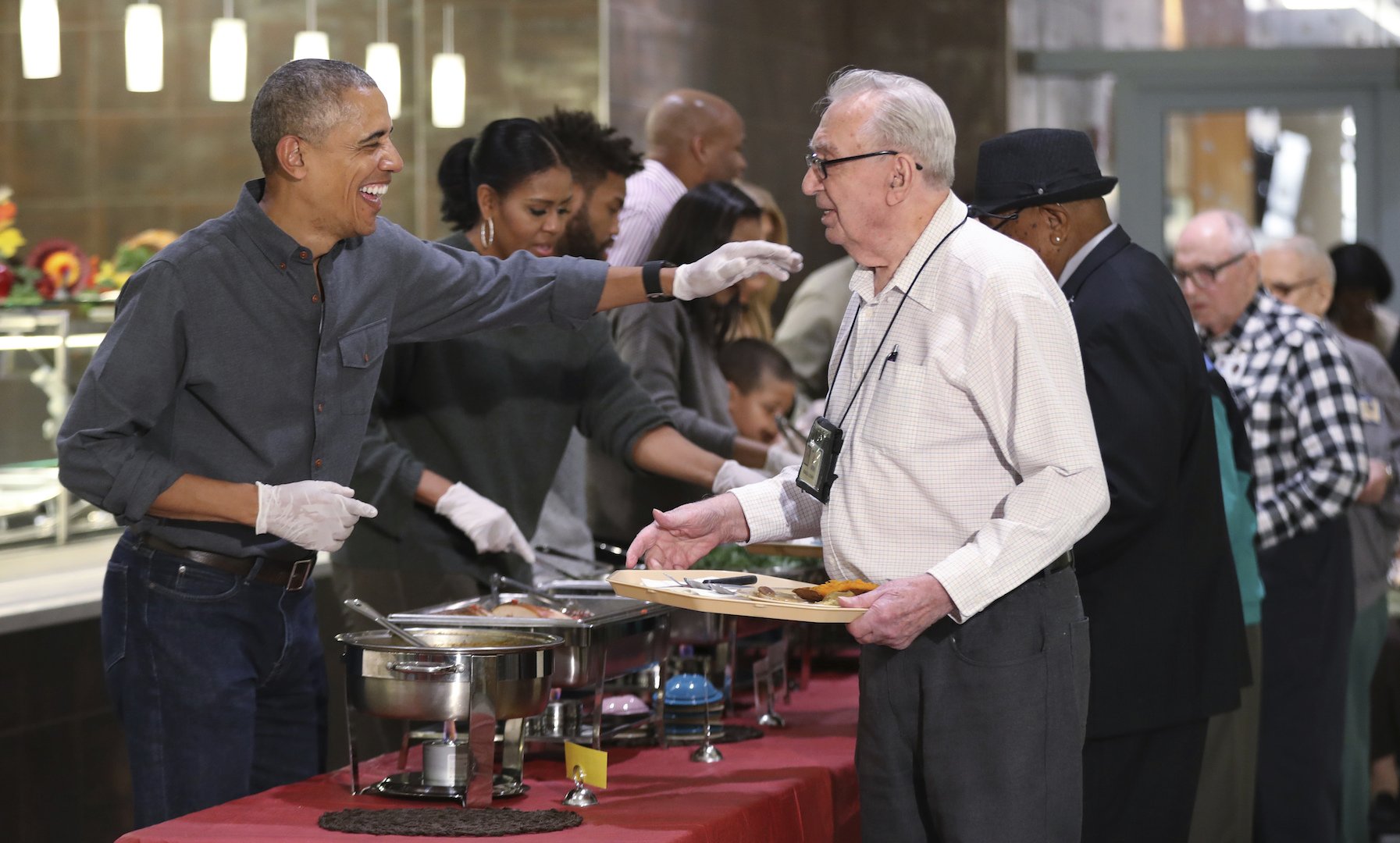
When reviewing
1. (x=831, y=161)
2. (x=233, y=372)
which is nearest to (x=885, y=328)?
(x=831, y=161)

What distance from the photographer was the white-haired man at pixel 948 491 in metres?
2.17

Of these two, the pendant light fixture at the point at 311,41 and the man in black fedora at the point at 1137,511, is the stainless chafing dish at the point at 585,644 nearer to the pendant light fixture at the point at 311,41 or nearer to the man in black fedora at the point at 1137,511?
the man in black fedora at the point at 1137,511

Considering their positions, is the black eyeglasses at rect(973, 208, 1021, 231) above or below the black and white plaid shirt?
above

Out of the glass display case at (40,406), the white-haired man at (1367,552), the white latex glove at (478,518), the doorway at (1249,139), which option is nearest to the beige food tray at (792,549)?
the white latex glove at (478,518)

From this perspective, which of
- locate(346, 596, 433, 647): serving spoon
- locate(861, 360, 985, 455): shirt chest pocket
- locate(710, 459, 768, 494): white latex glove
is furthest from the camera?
locate(710, 459, 768, 494): white latex glove

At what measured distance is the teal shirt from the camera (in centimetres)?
355

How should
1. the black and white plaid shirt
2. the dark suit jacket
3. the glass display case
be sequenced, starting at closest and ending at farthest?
the dark suit jacket → the glass display case → the black and white plaid shirt

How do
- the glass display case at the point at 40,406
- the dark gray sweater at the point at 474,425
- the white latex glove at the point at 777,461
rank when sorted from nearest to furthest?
the dark gray sweater at the point at 474,425 < the white latex glove at the point at 777,461 < the glass display case at the point at 40,406

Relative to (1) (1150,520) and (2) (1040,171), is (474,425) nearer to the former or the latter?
(2) (1040,171)

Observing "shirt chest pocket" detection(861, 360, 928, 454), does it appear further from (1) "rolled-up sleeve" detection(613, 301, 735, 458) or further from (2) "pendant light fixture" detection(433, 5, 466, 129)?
(2) "pendant light fixture" detection(433, 5, 466, 129)

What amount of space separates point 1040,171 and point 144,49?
4.64 metres

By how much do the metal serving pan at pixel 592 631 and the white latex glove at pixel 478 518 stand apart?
1.06ft

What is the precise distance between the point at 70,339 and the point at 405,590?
130 cm

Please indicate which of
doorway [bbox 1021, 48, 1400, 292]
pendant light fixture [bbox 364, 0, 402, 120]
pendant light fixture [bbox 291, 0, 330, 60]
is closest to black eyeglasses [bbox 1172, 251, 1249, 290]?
pendant light fixture [bbox 364, 0, 402, 120]
